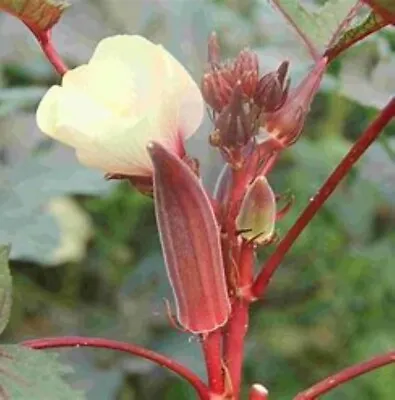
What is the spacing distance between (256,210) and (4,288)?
0.43 feet

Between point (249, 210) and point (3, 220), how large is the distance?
18.4 inches

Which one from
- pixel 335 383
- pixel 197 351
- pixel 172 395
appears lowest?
pixel 172 395

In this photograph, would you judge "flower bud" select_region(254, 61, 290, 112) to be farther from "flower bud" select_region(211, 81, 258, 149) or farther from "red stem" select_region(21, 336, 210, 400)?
"red stem" select_region(21, 336, 210, 400)

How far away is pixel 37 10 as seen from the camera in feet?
2.00

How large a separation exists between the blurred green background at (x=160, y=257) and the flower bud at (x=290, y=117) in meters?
0.49

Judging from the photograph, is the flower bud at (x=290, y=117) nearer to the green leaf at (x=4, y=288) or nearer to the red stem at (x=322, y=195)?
the red stem at (x=322, y=195)

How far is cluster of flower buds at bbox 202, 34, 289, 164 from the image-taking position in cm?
58

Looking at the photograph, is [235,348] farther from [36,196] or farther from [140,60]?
[36,196]

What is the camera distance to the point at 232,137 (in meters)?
0.58

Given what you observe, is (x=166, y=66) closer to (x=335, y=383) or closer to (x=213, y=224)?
(x=213, y=224)

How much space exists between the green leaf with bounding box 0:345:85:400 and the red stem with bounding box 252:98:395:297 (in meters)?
0.11

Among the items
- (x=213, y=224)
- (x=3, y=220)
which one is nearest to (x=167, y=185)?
(x=213, y=224)

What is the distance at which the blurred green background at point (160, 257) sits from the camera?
1.19 m

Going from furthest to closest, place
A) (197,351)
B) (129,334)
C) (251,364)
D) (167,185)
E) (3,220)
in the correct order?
(251,364), (129,334), (197,351), (3,220), (167,185)
